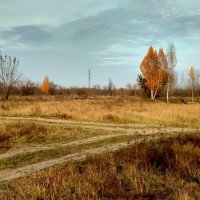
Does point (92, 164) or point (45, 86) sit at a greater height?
point (45, 86)

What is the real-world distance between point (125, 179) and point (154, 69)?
5727 cm

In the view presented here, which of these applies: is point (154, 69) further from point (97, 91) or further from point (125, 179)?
point (125, 179)

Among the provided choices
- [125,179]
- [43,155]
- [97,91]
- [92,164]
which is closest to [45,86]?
[97,91]

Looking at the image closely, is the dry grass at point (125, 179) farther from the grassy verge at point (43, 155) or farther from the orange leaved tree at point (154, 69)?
the orange leaved tree at point (154, 69)

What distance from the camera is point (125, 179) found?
27.0 ft

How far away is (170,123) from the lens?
21188mm

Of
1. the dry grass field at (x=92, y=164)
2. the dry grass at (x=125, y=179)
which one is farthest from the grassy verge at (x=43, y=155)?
the dry grass at (x=125, y=179)

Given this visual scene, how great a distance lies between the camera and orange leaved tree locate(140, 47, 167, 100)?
61872mm

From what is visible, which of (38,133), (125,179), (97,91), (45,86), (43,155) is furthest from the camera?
(97,91)

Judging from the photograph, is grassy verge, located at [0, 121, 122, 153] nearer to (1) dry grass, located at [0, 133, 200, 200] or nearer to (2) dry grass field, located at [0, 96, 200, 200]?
(2) dry grass field, located at [0, 96, 200, 200]

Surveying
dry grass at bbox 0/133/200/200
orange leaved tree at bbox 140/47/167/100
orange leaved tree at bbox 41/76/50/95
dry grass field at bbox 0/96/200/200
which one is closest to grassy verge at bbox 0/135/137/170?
dry grass field at bbox 0/96/200/200

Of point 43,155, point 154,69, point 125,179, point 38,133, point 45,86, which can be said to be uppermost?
point 154,69

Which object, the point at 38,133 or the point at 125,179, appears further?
the point at 38,133

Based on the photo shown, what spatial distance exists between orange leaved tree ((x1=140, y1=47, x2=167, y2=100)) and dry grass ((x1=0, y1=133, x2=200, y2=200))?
51.6 meters
